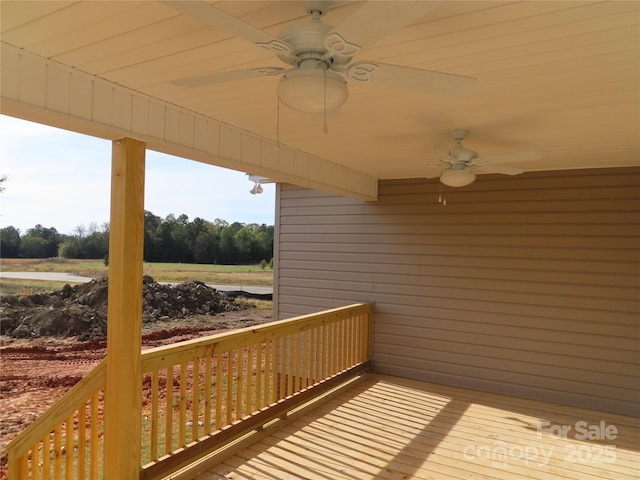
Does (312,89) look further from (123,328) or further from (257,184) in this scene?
(257,184)

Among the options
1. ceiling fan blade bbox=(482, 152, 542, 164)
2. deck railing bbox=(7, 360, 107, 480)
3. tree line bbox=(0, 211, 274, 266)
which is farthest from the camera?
tree line bbox=(0, 211, 274, 266)

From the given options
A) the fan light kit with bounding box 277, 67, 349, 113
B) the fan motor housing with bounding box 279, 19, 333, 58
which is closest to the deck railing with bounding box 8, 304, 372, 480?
the fan light kit with bounding box 277, 67, 349, 113

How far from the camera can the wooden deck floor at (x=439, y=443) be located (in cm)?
281

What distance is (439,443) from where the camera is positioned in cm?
322

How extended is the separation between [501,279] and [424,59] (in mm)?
3166

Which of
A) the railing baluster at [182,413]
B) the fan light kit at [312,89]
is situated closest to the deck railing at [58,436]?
the railing baluster at [182,413]

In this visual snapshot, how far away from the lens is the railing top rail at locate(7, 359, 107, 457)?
2109mm

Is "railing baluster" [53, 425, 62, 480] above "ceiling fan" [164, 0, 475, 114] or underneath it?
underneath

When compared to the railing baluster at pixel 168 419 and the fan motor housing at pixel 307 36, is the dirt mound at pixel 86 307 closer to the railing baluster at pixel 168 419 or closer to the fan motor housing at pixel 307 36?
the railing baluster at pixel 168 419

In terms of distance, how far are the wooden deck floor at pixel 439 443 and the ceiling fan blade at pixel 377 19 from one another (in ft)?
8.48

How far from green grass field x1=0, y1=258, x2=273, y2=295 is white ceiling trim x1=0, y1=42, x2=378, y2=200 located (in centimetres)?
324

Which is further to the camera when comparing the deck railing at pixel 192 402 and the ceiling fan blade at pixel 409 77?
the deck railing at pixel 192 402

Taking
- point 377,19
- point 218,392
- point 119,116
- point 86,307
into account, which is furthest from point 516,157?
point 86,307

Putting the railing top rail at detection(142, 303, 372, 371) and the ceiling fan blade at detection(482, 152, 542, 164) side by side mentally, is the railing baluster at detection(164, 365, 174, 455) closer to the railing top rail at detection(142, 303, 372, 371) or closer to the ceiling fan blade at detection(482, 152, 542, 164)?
the railing top rail at detection(142, 303, 372, 371)
